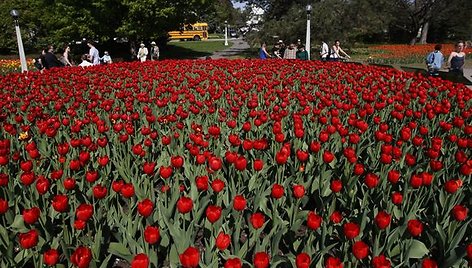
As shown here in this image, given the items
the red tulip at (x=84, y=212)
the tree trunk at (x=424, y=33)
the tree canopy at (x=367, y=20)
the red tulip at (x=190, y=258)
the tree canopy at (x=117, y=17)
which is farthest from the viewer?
the tree trunk at (x=424, y=33)

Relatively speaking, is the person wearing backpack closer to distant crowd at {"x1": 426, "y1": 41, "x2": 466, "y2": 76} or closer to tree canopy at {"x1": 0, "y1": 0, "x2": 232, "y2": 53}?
distant crowd at {"x1": 426, "y1": 41, "x2": 466, "y2": 76}

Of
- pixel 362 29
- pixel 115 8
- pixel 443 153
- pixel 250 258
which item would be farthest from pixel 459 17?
pixel 250 258

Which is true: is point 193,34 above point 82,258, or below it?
above

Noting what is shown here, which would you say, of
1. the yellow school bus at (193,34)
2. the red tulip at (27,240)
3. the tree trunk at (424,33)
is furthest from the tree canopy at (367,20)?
the yellow school bus at (193,34)

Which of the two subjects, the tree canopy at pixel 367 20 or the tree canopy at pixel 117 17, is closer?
the tree canopy at pixel 117 17

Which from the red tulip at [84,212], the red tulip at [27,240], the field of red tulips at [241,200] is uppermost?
the red tulip at [84,212]

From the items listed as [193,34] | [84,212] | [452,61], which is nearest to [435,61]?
[452,61]

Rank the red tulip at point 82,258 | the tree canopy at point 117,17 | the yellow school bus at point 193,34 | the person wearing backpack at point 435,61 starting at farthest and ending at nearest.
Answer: the yellow school bus at point 193,34 → the tree canopy at point 117,17 → the person wearing backpack at point 435,61 → the red tulip at point 82,258

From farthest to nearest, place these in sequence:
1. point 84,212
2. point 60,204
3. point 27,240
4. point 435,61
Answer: point 435,61 < point 60,204 < point 84,212 < point 27,240

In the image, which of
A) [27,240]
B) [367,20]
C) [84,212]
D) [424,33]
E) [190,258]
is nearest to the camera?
[190,258]

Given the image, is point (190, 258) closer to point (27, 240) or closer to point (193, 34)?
point (27, 240)

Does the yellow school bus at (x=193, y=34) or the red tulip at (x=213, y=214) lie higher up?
the yellow school bus at (x=193, y=34)

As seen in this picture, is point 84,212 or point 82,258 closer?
point 82,258

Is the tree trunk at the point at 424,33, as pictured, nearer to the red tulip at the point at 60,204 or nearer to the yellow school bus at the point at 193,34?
the yellow school bus at the point at 193,34
